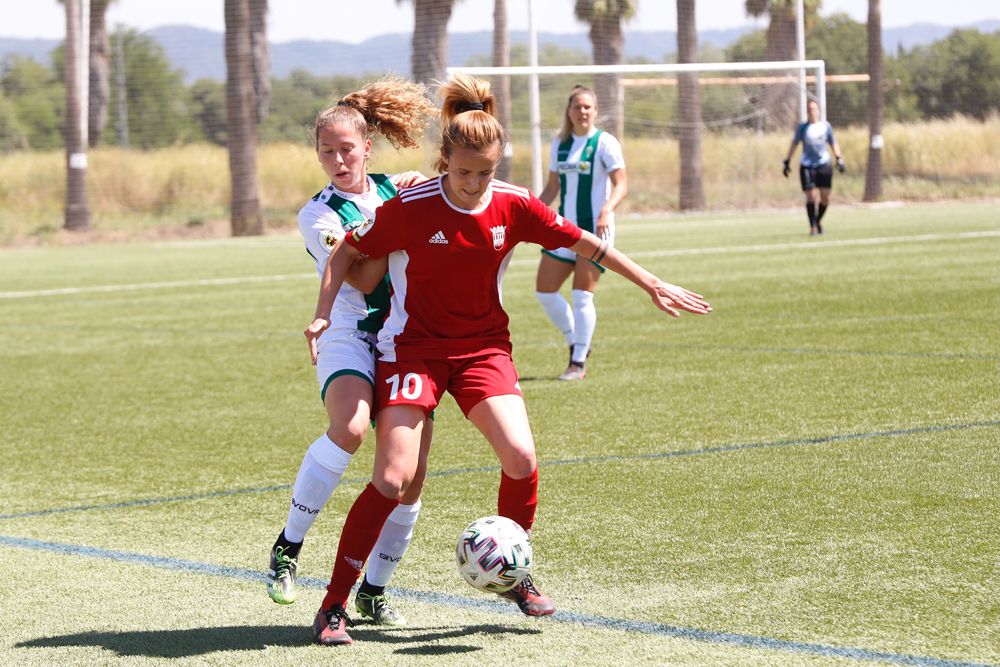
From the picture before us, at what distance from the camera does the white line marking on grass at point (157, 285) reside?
20.0 meters

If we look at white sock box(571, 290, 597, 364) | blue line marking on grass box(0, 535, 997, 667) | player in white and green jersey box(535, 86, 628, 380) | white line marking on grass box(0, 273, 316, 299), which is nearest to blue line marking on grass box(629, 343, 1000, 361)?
player in white and green jersey box(535, 86, 628, 380)

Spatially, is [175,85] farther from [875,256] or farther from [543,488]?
[543,488]

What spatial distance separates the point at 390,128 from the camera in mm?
5469

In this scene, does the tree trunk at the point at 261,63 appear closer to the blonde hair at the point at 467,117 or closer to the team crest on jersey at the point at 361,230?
the blonde hair at the point at 467,117

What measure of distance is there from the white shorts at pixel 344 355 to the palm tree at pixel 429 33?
36.2 m

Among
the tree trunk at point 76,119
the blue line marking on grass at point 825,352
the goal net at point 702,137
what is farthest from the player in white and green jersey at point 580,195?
the goal net at point 702,137

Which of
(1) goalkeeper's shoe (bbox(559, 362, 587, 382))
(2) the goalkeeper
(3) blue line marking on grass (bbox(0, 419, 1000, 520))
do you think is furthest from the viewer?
(2) the goalkeeper

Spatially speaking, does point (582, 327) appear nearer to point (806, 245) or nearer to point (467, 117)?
point (467, 117)

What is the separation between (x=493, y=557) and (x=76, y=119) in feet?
112

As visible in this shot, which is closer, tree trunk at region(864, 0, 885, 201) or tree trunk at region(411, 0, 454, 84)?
tree trunk at region(411, 0, 454, 84)

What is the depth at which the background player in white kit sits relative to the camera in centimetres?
485

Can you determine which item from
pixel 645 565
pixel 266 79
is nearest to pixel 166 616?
pixel 645 565

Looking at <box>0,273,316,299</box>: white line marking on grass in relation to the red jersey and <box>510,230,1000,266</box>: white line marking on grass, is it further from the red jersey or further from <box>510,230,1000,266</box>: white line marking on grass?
the red jersey

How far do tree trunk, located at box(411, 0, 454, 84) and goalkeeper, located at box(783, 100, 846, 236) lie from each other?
1584 cm
